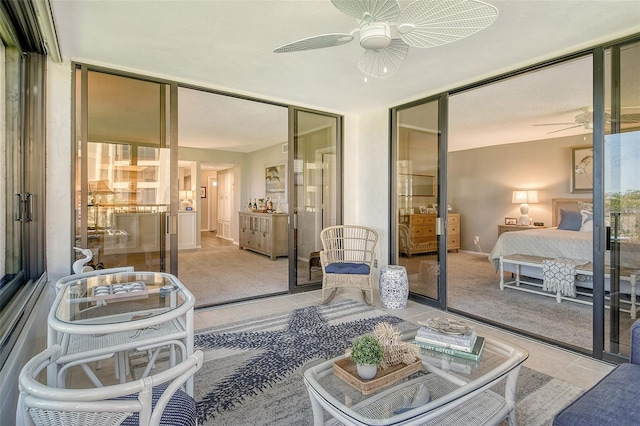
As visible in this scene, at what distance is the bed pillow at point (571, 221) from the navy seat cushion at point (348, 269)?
4013 millimetres

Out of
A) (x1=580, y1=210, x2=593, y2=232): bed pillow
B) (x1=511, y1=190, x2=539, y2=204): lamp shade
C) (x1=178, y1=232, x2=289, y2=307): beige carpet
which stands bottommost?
(x1=178, y1=232, x2=289, y2=307): beige carpet

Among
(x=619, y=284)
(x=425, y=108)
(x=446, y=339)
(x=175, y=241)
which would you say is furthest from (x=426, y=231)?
(x=175, y=241)

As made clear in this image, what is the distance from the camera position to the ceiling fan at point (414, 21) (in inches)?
65.1

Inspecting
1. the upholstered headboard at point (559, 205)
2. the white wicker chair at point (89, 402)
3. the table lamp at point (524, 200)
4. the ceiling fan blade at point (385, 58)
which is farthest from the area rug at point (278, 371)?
the upholstered headboard at point (559, 205)

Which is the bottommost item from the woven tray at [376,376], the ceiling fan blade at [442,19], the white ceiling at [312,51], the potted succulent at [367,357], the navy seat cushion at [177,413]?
the woven tray at [376,376]

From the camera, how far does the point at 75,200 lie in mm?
3100

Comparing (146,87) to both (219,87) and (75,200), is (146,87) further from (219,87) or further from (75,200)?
(75,200)

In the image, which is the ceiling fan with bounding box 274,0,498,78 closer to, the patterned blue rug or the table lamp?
the patterned blue rug

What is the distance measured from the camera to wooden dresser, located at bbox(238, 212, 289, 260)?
7.25 metres

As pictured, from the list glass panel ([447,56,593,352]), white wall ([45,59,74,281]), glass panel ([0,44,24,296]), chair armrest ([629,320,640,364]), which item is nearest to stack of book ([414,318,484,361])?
chair armrest ([629,320,640,364])

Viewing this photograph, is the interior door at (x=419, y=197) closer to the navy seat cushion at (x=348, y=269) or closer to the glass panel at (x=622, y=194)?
the navy seat cushion at (x=348, y=269)

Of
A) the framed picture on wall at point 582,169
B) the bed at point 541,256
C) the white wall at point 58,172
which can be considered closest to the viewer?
the white wall at point 58,172

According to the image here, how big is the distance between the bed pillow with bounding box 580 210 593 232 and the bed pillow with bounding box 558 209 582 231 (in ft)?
0.40

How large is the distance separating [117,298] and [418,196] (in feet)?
11.4
